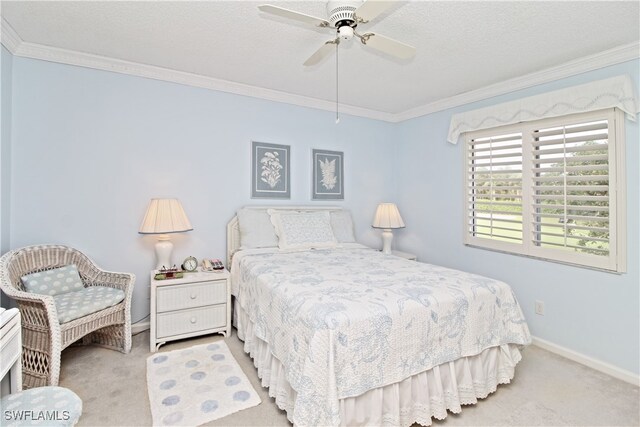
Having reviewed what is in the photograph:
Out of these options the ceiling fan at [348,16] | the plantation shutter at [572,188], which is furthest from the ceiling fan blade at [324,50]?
the plantation shutter at [572,188]

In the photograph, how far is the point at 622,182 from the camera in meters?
2.50

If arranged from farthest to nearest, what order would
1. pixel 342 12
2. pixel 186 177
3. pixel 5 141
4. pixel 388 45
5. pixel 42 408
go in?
pixel 186 177, pixel 5 141, pixel 388 45, pixel 342 12, pixel 42 408

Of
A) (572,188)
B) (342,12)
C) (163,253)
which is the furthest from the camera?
(163,253)

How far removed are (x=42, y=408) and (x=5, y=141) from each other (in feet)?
7.66

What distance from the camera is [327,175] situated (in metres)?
4.13

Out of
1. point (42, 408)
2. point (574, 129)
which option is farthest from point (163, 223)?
point (574, 129)

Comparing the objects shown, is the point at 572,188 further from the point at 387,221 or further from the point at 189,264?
the point at 189,264

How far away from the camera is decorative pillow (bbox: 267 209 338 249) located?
11.2 ft

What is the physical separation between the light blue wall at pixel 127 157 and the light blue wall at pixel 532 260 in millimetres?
1597

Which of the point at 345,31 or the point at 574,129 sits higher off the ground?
the point at 345,31

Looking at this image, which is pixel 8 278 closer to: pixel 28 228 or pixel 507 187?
pixel 28 228

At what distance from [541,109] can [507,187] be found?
2.56 ft

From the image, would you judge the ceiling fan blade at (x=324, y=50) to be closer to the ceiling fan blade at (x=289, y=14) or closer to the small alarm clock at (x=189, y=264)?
the ceiling fan blade at (x=289, y=14)

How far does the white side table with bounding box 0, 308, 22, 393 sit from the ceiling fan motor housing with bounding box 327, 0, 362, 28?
2.15 m
